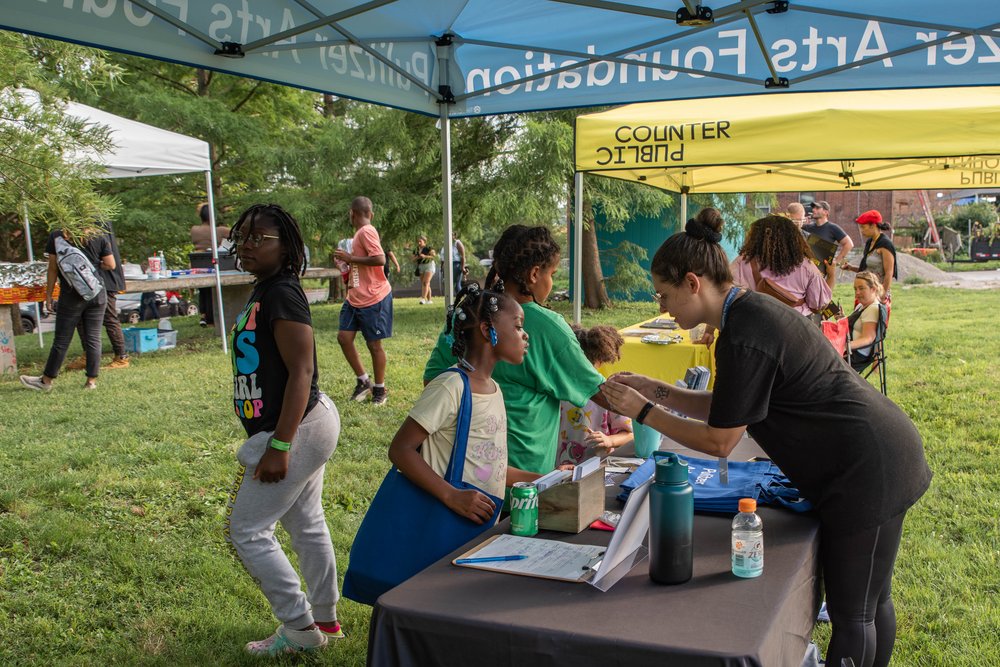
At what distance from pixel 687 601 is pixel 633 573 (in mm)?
Answer: 182

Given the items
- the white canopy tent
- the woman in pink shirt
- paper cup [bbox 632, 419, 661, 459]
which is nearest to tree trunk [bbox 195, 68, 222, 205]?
the white canopy tent

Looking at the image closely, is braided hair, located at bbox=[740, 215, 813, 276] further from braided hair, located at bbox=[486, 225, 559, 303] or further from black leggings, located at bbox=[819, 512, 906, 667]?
black leggings, located at bbox=[819, 512, 906, 667]

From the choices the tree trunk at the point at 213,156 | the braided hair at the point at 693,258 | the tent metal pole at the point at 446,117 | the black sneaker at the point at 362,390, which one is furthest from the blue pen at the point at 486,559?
the tree trunk at the point at 213,156

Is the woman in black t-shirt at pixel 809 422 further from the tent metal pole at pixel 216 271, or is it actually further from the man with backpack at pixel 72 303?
the tent metal pole at pixel 216 271

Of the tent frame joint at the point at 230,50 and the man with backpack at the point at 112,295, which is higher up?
the tent frame joint at the point at 230,50

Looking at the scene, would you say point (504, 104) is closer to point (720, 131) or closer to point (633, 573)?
point (720, 131)

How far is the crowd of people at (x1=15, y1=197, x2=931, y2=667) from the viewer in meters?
2.01

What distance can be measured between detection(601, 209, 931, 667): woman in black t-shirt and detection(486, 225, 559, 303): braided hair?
542 millimetres

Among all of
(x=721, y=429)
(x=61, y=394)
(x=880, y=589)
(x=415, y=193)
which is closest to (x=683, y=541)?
(x=721, y=429)

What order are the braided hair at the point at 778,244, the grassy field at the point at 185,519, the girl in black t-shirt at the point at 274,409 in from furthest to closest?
the braided hair at the point at 778,244
the grassy field at the point at 185,519
the girl in black t-shirt at the point at 274,409

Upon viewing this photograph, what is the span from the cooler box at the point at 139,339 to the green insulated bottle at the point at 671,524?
972 cm

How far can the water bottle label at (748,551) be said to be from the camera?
5.66 ft

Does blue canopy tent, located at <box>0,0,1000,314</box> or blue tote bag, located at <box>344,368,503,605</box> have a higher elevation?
blue canopy tent, located at <box>0,0,1000,314</box>

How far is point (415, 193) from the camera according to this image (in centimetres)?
1409
